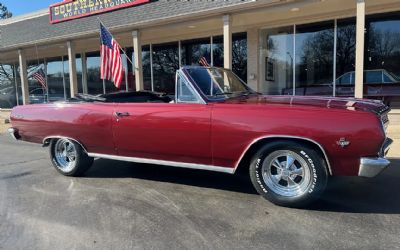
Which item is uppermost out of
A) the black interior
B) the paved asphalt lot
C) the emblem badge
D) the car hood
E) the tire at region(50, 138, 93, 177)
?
the black interior

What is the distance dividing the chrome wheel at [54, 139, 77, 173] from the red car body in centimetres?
24

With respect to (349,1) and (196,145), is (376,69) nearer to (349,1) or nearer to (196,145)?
(349,1)

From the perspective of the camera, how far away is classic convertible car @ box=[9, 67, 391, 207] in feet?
12.8

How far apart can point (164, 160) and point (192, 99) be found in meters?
0.88

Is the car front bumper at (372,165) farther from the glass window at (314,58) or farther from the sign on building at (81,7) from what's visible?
the sign on building at (81,7)

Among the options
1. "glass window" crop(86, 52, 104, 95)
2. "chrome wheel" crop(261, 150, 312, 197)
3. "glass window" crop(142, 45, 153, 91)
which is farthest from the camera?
"glass window" crop(86, 52, 104, 95)

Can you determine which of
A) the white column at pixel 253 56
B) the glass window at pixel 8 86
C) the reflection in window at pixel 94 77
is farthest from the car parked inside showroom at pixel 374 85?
the glass window at pixel 8 86

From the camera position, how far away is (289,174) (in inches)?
167

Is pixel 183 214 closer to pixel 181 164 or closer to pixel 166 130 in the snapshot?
pixel 181 164

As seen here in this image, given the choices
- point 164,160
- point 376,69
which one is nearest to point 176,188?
point 164,160

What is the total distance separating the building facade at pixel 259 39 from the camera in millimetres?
11281

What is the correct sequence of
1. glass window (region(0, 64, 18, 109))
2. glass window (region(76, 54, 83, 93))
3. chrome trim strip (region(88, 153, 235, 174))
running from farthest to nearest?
glass window (region(0, 64, 18, 109)) → glass window (region(76, 54, 83, 93)) → chrome trim strip (region(88, 153, 235, 174))

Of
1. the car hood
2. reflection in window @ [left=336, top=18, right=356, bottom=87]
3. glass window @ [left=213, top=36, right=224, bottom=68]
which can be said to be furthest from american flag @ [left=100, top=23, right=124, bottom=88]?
reflection in window @ [left=336, top=18, right=356, bottom=87]

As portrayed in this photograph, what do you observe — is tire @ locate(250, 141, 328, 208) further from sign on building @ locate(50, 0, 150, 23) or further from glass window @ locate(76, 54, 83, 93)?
glass window @ locate(76, 54, 83, 93)
